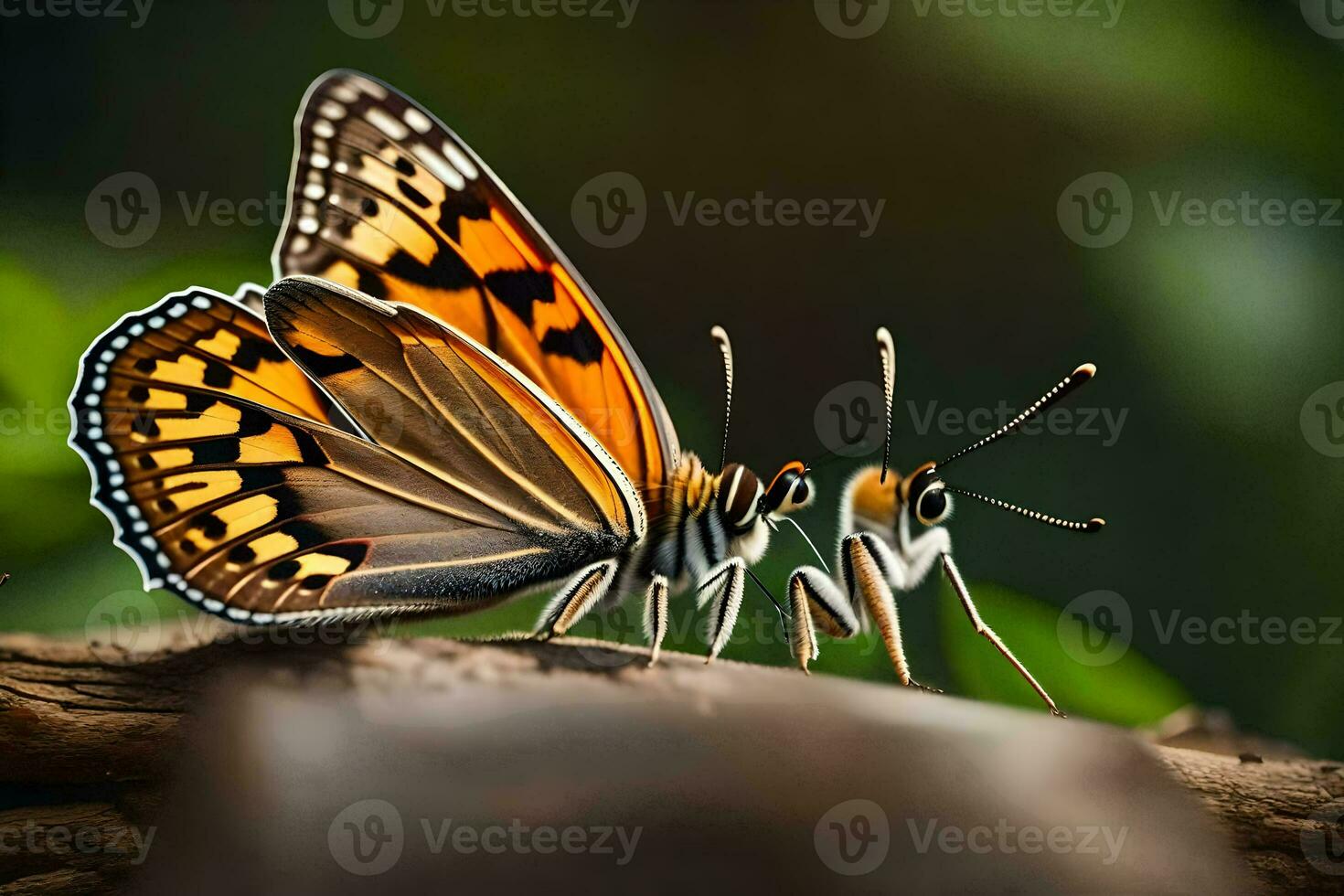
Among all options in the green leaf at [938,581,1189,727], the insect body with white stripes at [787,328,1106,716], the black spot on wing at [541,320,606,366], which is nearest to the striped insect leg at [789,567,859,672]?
the insect body with white stripes at [787,328,1106,716]

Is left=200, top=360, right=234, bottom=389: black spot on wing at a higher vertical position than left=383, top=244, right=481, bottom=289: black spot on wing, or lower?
lower

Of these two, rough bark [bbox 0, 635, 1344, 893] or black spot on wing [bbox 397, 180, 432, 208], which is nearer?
rough bark [bbox 0, 635, 1344, 893]

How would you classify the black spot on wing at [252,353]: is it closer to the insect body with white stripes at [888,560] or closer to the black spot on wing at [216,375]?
the black spot on wing at [216,375]

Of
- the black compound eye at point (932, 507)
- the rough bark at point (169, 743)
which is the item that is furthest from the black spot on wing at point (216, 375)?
the black compound eye at point (932, 507)

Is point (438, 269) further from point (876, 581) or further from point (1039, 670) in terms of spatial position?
point (1039, 670)

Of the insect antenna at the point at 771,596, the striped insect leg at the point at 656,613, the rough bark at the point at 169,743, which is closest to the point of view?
the rough bark at the point at 169,743

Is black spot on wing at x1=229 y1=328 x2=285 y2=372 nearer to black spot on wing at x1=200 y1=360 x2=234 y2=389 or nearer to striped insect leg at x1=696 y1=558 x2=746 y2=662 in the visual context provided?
black spot on wing at x1=200 y1=360 x2=234 y2=389
